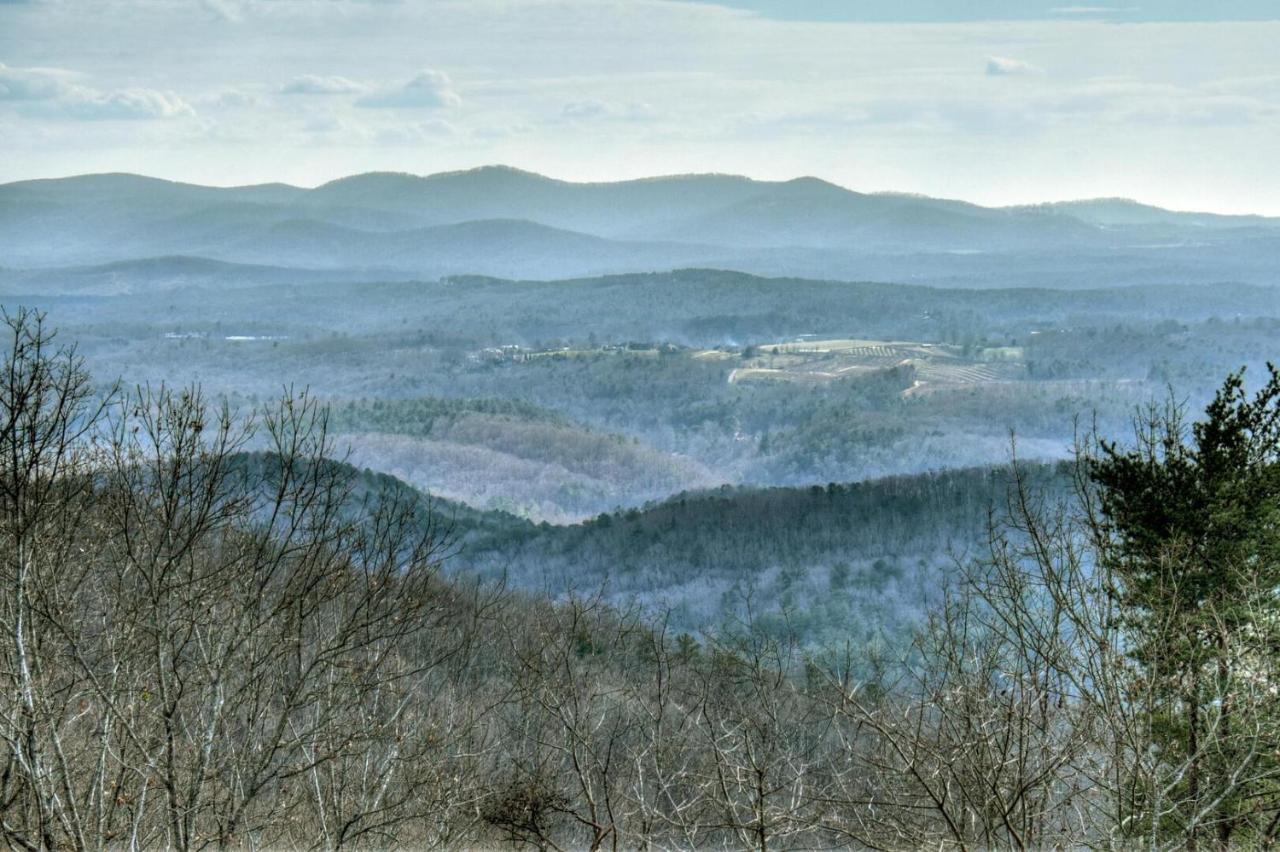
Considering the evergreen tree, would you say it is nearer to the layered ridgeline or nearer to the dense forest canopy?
the dense forest canopy

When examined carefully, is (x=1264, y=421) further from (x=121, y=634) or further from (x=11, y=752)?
(x=11, y=752)

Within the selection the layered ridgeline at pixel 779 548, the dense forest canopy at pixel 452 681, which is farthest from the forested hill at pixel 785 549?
the dense forest canopy at pixel 452 681

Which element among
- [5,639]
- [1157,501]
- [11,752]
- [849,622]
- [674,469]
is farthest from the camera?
[674,469]

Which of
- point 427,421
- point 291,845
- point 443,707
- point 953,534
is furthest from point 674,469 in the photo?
point 291,845

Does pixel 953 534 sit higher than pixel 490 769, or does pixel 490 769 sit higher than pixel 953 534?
pixel 490 769

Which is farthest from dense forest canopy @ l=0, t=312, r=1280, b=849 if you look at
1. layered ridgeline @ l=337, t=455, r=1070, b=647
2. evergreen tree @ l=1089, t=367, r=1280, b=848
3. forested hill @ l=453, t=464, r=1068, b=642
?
forested hill @ l=453, t=464, r=1068, b=642

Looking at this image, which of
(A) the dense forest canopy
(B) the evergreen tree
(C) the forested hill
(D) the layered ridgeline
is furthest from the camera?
(C) the forested hill

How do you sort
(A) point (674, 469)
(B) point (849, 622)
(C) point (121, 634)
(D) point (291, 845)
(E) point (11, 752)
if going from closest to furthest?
(E) point (11, 752) → (C) point (121, 634) → (D) point (291, 845) → (B) point (849, 622) → (A) point (674, 469)

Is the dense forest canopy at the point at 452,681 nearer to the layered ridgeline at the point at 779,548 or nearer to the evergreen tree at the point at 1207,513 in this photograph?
the evergreen tree at the point at 1207,513

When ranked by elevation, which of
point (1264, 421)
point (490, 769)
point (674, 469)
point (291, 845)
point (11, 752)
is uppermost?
point (1264, 421)

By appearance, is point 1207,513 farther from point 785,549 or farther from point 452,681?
point 785,549

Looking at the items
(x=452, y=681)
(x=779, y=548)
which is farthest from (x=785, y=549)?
(x=452, y=681)
